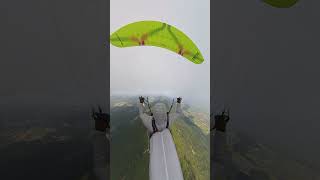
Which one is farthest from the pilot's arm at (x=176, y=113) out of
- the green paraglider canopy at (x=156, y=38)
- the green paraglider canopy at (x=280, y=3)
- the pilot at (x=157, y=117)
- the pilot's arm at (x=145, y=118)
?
the green paraglider canopy at (x=280, y=3)

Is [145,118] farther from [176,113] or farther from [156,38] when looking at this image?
[156,38]

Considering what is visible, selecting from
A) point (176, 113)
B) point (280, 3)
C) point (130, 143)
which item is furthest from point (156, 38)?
point (280, 3)

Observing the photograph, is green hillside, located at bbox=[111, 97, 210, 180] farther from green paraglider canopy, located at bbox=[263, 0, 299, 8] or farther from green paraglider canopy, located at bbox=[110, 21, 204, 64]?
green paraglider canopy, located at bbox=[263, 0, 299, 8]

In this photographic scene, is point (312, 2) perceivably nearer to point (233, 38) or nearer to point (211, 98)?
point (233, 38)

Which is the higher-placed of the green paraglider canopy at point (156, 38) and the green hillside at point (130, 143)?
the green paraglider canopy at point (156, 38)

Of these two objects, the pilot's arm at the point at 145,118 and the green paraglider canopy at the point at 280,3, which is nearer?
the pilot's arm at the point at 145,118

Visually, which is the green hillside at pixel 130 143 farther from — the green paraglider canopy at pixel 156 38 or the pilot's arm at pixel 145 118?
the green paraglider canopy at pixel 156 38

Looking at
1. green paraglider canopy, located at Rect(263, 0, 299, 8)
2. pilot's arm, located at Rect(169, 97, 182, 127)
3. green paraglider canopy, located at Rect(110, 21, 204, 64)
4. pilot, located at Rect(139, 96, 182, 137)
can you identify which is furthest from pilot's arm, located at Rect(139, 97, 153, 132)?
green paraglider canopy, located at Rect(263, 0, 299, 8)

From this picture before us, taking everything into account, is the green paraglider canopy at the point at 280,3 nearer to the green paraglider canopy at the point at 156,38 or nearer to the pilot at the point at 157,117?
the green paraglider canopy at the point at 156,38

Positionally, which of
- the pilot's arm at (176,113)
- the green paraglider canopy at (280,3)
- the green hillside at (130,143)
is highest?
the green paraglider canopy at (280,3)
